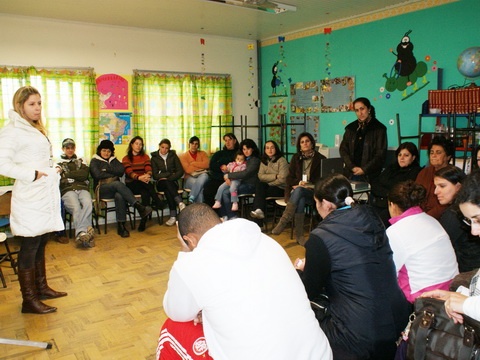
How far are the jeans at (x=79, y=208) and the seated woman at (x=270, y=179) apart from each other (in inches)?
78.9

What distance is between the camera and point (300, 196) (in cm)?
505

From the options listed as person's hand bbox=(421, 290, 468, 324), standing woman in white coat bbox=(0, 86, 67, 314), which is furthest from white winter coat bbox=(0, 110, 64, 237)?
person's hand bbox=(421, 290, 468, 324)

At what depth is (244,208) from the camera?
19.7ft

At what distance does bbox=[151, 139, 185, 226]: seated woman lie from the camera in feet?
19.9

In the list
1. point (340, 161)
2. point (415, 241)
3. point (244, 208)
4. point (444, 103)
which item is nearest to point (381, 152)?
point (340, 161)

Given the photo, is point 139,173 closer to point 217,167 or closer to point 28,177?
point 217,167

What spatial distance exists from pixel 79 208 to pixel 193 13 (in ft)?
9.07

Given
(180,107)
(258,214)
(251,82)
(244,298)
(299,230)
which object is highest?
(251,82)

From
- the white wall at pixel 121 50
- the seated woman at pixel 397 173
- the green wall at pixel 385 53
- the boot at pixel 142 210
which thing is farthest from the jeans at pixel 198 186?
the seated woman at pixel 397 173

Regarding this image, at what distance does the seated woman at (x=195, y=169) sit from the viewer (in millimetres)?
6215

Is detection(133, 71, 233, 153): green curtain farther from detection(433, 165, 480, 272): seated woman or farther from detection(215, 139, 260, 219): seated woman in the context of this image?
detection(433, 165, 480, 272): seated woman

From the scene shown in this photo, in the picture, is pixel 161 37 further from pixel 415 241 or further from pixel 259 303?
pixel 259 303

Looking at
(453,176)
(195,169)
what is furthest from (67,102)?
(453,176)

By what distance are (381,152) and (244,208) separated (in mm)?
2008
